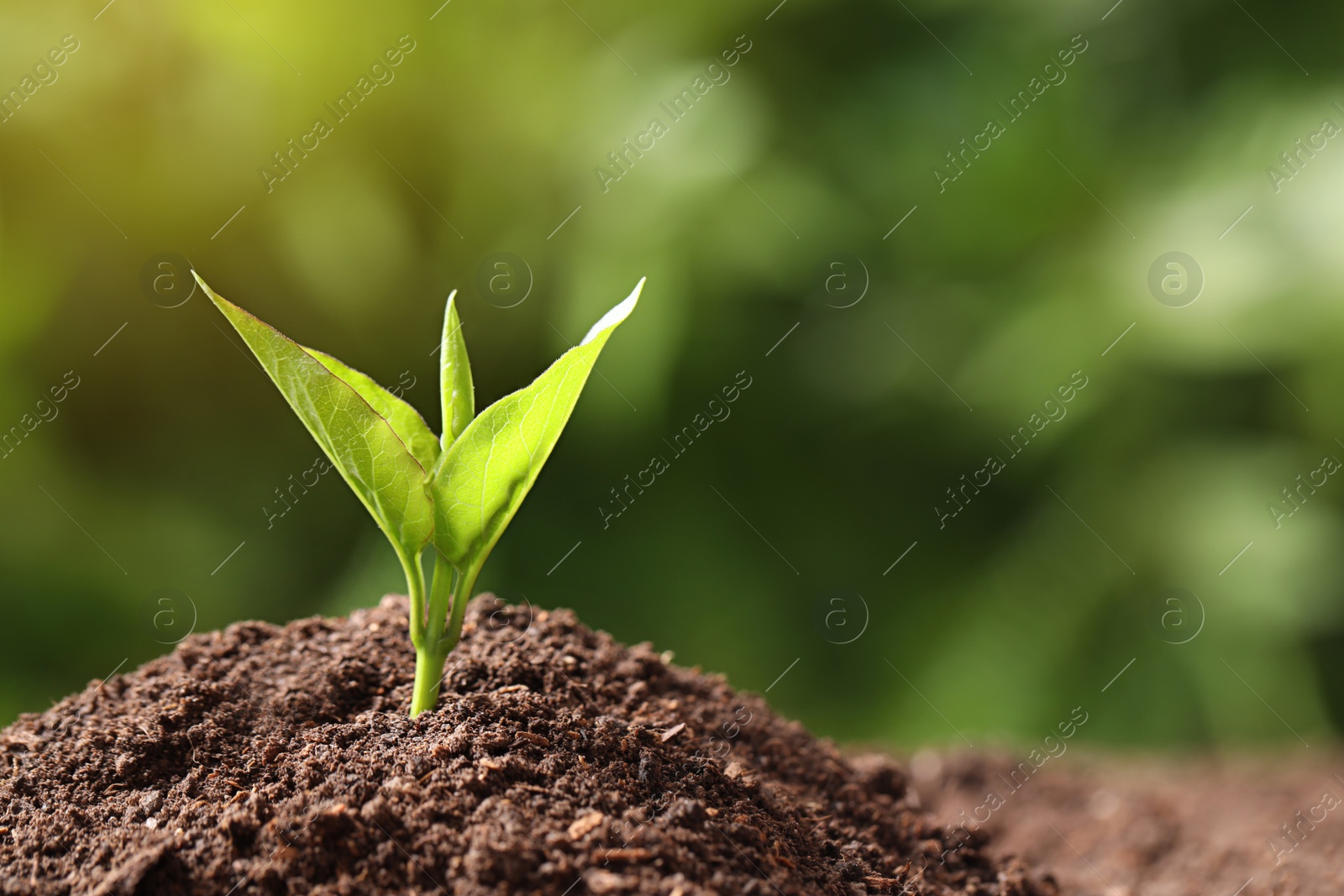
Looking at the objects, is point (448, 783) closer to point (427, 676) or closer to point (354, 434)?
point (427, 676)

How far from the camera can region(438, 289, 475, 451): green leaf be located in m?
0.87

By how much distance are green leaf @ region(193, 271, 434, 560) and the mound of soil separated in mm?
165

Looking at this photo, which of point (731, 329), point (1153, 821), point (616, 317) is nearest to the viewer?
point (616, 317)

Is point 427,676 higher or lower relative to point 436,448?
lower

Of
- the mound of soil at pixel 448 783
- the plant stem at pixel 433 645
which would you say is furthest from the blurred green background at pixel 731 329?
the plant stem at pixel 433 645

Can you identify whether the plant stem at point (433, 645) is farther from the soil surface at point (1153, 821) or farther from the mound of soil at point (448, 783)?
the soil surface at point (1153, 821)

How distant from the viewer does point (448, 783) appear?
761 mm

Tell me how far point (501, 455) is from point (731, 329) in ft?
5.43

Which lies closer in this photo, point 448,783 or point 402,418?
point 448,783

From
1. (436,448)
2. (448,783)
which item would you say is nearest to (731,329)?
(436,448)

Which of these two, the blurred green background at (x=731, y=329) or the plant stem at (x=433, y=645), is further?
the blurred green background at (x=731, y=329)

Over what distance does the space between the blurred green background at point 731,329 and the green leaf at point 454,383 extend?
57.3 inches

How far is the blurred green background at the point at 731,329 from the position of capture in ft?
7.56

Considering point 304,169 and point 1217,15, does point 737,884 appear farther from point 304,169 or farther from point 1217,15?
point 1217,15
